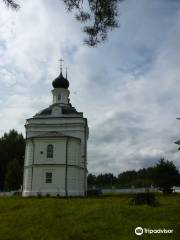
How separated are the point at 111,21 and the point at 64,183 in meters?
27.2

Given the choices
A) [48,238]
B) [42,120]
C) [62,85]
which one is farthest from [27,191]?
[48,238]

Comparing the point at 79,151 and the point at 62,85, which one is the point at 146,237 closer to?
the point at 79,151

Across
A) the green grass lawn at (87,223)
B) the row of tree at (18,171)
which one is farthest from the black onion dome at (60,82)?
the green grass lawn at (87,223)

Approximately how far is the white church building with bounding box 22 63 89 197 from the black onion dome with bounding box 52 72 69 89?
3.29 meters

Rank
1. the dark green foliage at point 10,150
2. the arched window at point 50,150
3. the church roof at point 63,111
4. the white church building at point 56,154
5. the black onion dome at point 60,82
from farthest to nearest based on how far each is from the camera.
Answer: the dark green foliage at point 10,150, the black onion dome at point 60,82, the church roof at point 63,111, the arched window at point 50,150, the white church building at point 56,154

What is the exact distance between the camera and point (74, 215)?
43.4ft

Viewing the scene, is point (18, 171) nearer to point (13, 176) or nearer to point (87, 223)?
point (13, 176)

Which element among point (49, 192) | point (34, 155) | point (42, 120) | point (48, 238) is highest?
point (42, 120)

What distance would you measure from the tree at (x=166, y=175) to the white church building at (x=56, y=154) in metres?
6.95

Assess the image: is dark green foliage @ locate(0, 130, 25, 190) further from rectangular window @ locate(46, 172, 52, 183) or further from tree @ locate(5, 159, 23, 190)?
rectangular window @ locate(46, 172, 52, 183)

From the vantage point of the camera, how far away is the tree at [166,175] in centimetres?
3231

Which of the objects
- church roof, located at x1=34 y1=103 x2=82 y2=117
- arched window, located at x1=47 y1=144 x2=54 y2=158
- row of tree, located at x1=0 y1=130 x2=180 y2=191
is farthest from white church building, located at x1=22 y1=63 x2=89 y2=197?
row of tree, located at x1=0 y1=130 x2=180 y2=191

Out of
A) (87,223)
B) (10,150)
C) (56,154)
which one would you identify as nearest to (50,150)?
(56,154)

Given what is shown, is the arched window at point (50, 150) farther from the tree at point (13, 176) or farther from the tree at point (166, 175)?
the tree at point (13, 176)
